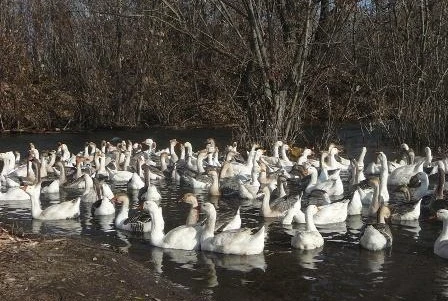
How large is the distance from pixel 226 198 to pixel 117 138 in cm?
1614

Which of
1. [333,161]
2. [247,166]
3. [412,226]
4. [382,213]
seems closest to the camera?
[382,213]

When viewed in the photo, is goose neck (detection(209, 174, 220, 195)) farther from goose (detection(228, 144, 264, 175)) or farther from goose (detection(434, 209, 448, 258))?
goose (detection(434, 209, 448, 258))

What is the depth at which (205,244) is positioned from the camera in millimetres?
11562

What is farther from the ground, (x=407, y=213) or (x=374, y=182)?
(x=374, y=182)

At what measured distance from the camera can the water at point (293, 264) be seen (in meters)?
9.30

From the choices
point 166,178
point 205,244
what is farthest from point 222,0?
point 205,244

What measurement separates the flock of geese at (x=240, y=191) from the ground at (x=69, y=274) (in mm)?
2001

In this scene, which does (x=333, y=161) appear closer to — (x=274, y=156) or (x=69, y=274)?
(x=274, y=156)

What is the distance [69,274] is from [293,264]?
145 inches

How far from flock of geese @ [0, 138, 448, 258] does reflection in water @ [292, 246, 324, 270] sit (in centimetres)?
14

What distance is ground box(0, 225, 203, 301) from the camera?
7965 millimetres

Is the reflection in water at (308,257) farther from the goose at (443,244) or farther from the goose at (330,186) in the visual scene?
the goose at (330,186)

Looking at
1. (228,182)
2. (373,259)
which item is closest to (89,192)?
(228,182)

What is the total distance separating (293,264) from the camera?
10680 millimetres
